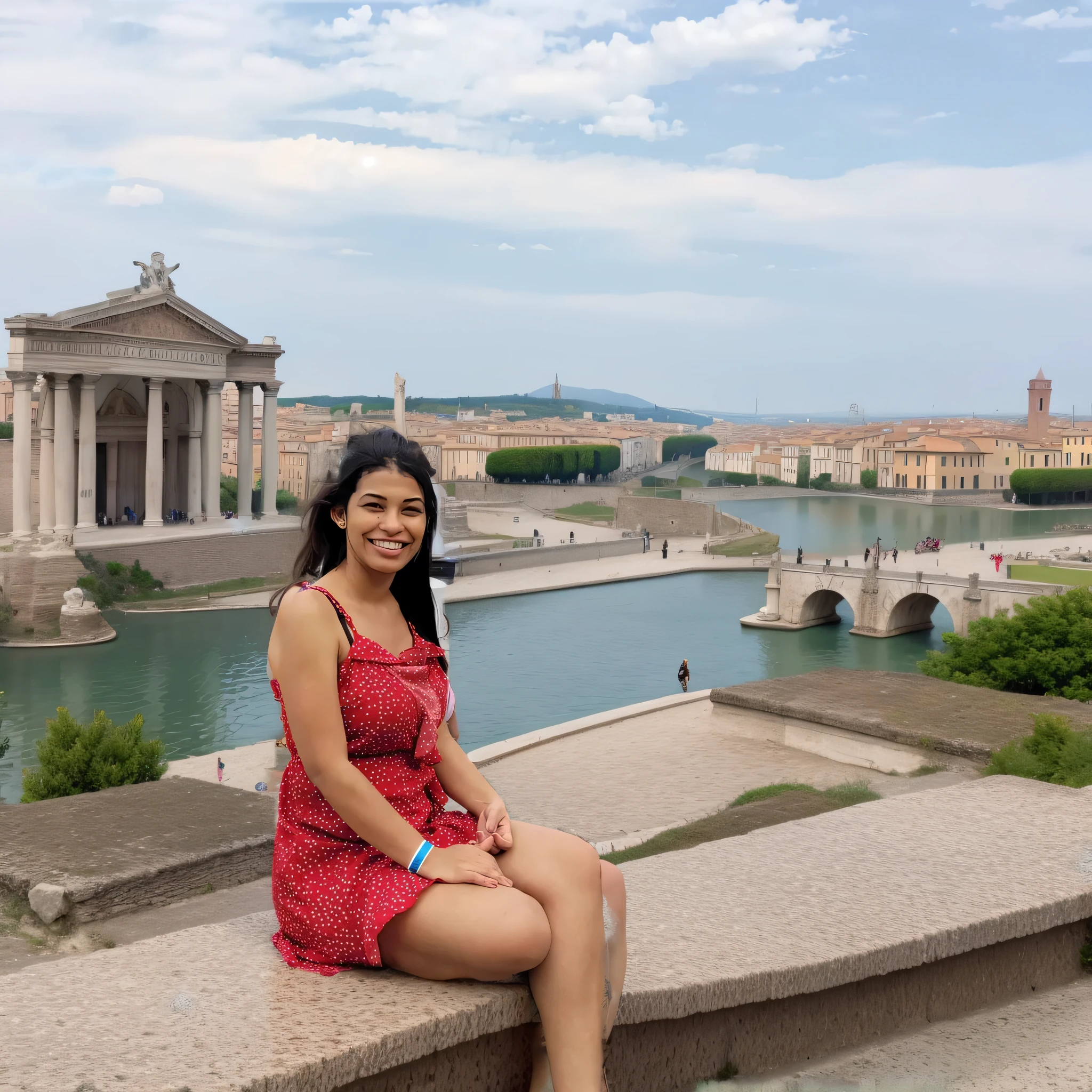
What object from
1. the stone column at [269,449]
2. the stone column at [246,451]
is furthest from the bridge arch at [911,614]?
the stone column at [246,451]

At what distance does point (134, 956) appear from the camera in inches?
115

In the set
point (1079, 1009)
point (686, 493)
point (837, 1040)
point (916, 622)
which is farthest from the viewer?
point (686, 493)

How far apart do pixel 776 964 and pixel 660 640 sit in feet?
101

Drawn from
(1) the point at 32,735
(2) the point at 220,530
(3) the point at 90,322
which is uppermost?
(3) the point at 90,322

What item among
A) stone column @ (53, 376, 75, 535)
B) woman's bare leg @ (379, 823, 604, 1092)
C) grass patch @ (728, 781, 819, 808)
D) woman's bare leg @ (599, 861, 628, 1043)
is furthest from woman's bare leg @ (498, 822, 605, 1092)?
stone column @ (53, 376, 75, 535)

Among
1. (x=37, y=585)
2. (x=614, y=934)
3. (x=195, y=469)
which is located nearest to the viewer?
(x=614, y=934)

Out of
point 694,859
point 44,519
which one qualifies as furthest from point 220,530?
point 694,859

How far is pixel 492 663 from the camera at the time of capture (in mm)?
29969

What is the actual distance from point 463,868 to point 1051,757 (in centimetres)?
560

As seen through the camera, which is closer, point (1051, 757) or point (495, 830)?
point (495, 830)

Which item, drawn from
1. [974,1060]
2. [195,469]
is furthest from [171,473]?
[974,1060]

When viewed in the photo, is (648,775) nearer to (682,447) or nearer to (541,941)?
(541,941)

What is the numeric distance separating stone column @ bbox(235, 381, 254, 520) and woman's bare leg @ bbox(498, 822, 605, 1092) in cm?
3999

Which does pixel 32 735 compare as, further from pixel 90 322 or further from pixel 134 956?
pixel 134 956
